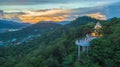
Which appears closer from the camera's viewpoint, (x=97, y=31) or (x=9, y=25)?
(x=97, y=31)

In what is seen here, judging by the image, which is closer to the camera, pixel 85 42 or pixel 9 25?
pixel 85 42

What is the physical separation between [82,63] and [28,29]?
252ft

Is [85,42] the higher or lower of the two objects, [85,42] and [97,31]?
the lower

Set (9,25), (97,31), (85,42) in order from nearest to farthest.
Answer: (85,42) → (97,31) → (9,25)

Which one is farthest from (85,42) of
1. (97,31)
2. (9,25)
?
(9,25)

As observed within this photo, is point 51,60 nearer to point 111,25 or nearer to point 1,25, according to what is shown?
point 111,25

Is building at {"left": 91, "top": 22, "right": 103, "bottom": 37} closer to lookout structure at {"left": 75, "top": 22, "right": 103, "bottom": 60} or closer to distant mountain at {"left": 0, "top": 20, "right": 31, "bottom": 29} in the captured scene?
lookout structure at {"left": 75, "top": 22, "right": 103, "bottom": 60}

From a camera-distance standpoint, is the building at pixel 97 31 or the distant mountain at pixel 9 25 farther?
the distant mountain at pixel 9 25

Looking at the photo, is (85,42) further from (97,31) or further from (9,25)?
(9,25)

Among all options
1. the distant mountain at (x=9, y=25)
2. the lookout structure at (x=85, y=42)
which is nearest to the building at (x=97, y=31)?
the lookout structure at (x=85, y=42)

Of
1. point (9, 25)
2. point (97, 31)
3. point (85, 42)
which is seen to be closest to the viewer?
point (85, 42)

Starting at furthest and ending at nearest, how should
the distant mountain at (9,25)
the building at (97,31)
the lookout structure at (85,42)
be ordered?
the distant mountain at (9,25) < the building at (97,31) < the lookout structure at (85,42)

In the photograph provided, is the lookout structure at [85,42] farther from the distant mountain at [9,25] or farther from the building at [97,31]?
the distant mountain at [9,25]

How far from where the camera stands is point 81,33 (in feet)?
87.0
